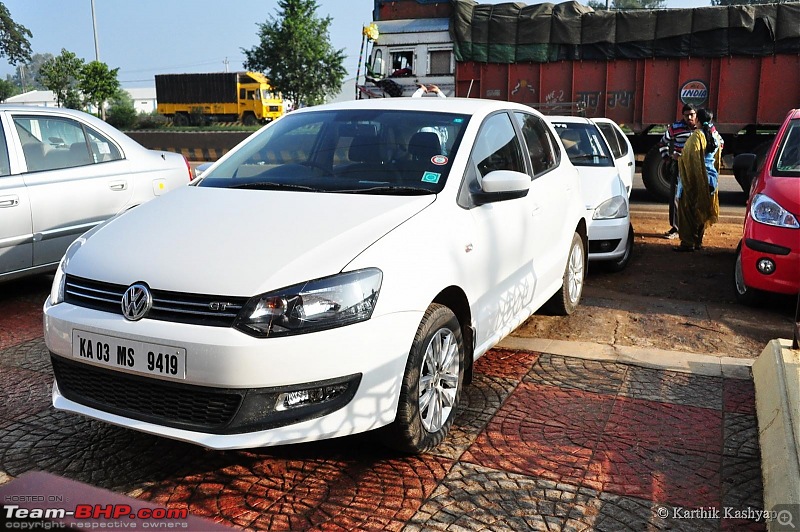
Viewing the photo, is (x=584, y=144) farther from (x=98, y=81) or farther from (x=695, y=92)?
(x=98, y=81)

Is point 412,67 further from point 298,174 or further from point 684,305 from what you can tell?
point 298,174

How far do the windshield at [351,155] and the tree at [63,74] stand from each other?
38.4 m

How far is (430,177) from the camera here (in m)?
3.75

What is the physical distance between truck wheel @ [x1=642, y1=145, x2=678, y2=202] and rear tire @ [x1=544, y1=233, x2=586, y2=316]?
7844 millimetres

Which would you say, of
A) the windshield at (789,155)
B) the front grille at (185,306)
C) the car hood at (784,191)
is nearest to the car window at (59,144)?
the front grille at (185,306)

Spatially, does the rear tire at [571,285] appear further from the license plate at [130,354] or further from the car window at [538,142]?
the license plate at [130,354]

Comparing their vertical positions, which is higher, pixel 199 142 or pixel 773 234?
pixel 199 142

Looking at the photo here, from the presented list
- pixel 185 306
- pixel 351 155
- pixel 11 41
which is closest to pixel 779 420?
pixel 351 155

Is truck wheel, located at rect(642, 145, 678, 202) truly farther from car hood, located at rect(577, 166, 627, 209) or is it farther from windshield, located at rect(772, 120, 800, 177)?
windshield, located at rect(772, 120, 800, 177)

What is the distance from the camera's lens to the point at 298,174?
402cm

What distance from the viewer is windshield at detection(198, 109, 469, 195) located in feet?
12.5

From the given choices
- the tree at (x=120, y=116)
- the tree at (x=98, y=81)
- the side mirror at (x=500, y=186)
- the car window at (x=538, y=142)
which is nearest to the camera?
the side mirror at (x=500, y=186)

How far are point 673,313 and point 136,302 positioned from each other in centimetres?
441

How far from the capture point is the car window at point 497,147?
4078 mm
